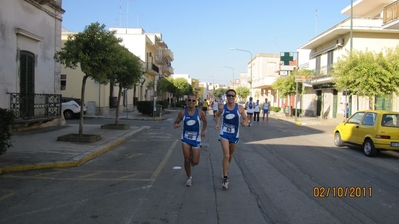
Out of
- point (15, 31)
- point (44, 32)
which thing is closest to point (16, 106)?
point (15, 31)

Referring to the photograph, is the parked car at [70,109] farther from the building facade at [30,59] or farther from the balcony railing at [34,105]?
the balcony railing at [34,105]

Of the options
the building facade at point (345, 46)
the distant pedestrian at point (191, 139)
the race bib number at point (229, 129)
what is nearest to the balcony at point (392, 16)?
the building facade at point (345, 46)

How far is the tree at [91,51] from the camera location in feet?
36.0

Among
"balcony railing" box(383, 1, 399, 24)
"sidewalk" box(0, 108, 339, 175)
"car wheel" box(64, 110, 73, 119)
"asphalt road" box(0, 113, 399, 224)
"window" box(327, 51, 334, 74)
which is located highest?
"balcony railing" box(383, 1, 399, 24)

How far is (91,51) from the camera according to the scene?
1119 cm

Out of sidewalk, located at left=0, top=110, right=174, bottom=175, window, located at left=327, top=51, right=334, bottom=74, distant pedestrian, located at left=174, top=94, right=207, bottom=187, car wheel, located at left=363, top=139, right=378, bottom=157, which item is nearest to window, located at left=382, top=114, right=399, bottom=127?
car wheel, located at left=363, top=139, right=378, bottom=157

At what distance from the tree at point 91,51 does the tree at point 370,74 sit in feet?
41.8

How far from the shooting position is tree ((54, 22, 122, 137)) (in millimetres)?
10969

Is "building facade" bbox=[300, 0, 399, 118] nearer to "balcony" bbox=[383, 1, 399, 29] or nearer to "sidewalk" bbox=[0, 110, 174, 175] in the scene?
"balcony" bbox=[383, 1, 399, 29]

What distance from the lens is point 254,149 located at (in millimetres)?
11555

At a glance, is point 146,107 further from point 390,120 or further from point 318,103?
point 390,120

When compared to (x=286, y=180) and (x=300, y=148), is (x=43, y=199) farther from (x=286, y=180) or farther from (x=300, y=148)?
(x=300, y=148)

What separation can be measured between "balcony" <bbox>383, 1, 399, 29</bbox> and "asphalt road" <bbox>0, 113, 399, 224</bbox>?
1151 cm
